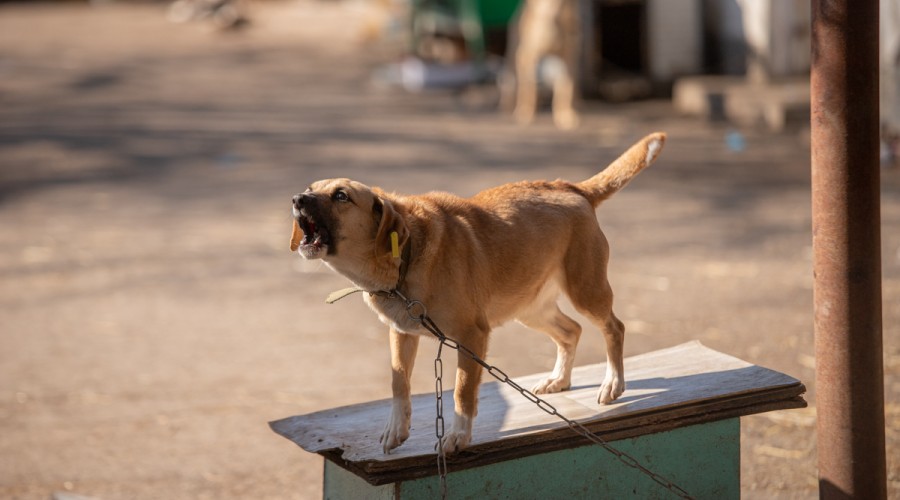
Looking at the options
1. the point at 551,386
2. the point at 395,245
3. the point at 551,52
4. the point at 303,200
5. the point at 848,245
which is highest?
the point at 303,200

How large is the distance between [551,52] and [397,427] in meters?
11.3

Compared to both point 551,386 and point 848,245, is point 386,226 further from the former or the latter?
point 848,245

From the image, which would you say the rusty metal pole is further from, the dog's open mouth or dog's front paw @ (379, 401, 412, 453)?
the dog's open mouth

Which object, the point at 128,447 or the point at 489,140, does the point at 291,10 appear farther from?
the point at 128,447

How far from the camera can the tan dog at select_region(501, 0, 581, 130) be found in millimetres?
14422

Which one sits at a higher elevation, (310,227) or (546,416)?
(310,227)

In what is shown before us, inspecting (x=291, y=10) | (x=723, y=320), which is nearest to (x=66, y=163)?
(x=723, y=320)

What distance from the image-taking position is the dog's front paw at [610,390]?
425 cm

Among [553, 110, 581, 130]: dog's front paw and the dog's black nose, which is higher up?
the dog's black nose

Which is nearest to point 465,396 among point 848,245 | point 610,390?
point 610,390

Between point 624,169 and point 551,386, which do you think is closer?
point 624,169

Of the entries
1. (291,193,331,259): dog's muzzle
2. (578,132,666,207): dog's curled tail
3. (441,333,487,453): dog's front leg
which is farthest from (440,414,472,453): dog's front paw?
(578,132,666,207): dog's curled tail

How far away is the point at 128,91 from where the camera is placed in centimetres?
1800

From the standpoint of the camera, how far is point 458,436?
3.75 meters
